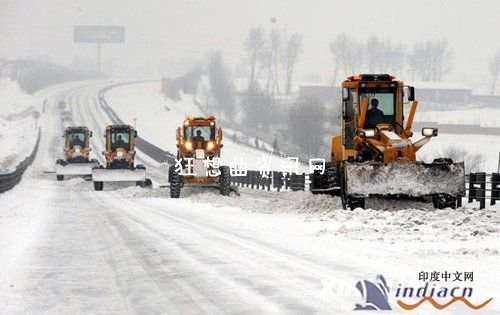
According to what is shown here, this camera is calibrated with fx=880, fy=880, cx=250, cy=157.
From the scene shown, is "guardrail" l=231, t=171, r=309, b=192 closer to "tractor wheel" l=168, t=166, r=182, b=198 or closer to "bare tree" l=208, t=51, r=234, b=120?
"tractor wheel" l=168, t=166, r=182, b=198

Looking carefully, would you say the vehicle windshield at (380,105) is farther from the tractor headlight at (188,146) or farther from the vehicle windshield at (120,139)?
the vehicle windshield at (120,139)

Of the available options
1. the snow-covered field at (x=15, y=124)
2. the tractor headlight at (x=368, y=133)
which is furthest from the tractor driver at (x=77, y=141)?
the tractor headlight at (x=368, y=133)

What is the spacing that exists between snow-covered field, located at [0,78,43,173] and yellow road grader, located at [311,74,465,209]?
35.4m

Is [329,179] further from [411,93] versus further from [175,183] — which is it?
[175,183]

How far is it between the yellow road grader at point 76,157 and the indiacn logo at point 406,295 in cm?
3762

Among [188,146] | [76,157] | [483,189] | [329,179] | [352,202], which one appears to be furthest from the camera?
[76,157]

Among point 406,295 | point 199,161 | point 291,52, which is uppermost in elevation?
point 291,52

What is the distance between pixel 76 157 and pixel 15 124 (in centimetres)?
4814

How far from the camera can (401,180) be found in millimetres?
18172

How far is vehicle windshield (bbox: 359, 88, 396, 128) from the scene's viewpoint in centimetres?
2014

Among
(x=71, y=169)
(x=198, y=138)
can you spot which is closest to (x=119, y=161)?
(x=71, y=169)

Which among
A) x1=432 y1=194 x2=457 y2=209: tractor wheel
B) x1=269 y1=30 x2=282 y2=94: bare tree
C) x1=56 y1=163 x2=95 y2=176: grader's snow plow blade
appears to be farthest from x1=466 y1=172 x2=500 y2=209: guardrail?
x1=269 y1=30 x2=282 y2=94: bare tree

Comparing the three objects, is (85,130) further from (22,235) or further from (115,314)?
(115,314)

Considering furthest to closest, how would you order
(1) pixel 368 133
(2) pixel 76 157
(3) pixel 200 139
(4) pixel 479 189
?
(2) pixel 76 157 → (3) pixel 200 139 → (4) pixel 479 189 → (1) pixel 368 133
